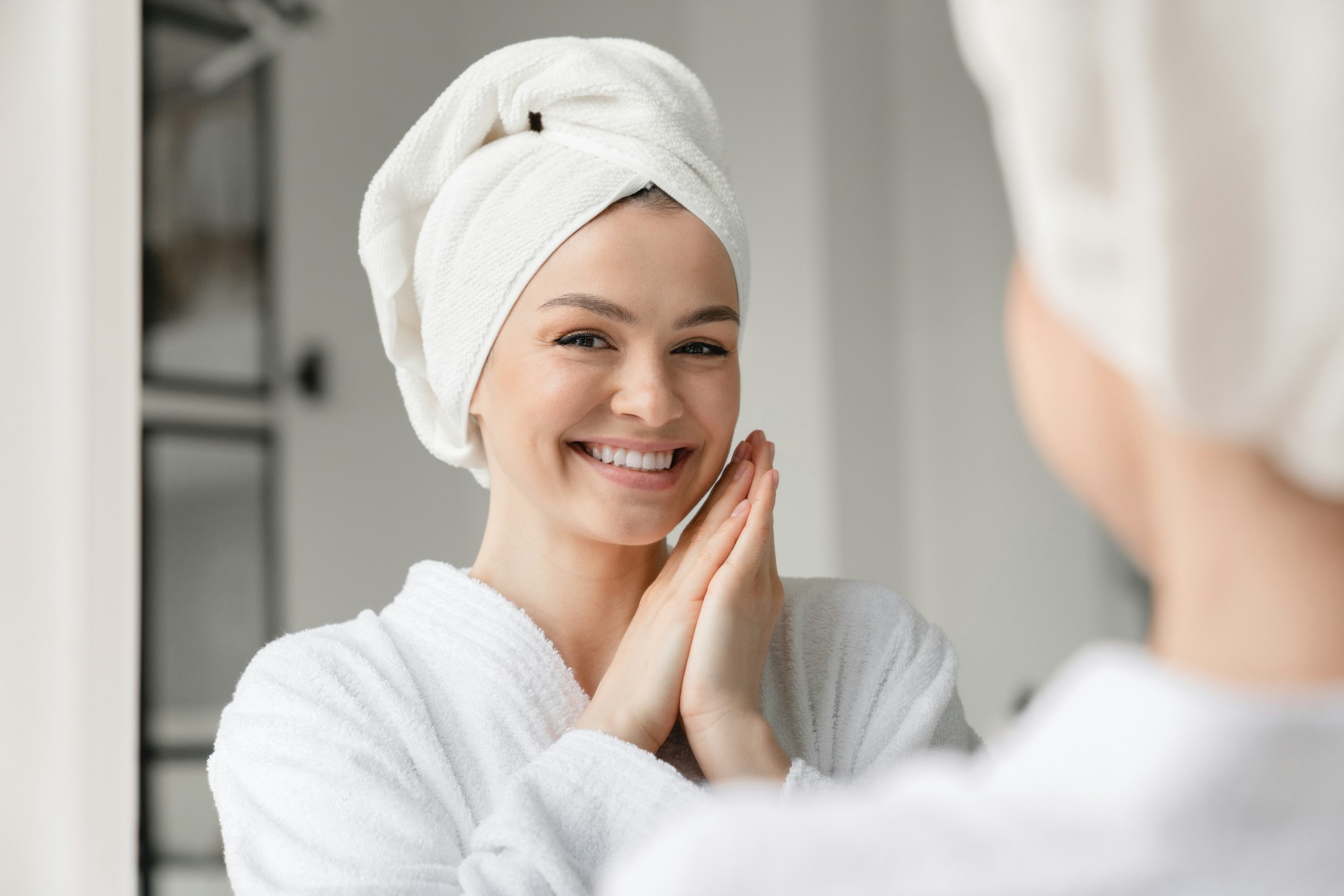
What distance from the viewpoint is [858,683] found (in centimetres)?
123

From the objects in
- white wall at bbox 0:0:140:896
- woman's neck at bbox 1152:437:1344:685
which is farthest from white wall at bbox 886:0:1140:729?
woman's neck at bbox 1152:437:1344:685

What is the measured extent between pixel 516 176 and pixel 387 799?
21.9 inches

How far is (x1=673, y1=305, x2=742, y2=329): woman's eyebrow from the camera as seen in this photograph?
113cm

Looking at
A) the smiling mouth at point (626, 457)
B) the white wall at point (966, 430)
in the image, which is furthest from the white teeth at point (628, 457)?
the white wall at point (966, 430)

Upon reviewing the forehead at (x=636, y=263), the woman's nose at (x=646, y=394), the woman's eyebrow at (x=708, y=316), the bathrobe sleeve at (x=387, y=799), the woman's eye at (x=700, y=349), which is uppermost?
the forehead at (x=636, y=263)

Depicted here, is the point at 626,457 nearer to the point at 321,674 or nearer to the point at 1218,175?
the point at 321,674

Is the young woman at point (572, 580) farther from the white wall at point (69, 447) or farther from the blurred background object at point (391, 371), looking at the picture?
the blurred background object at point (391, 371)

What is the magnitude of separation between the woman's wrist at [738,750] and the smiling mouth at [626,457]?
235mm

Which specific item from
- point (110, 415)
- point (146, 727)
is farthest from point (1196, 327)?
point (146, 727)

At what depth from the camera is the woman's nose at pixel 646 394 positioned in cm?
110

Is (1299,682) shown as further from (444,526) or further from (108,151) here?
(444,526)

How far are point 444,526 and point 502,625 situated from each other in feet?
5.34

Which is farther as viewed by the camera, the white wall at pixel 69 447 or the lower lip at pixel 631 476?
the white wall at pixel 69 447

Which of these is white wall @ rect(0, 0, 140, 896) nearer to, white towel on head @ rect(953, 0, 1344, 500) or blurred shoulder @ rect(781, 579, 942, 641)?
blurred shoulder @ rect(781, 579, 942, 641)
